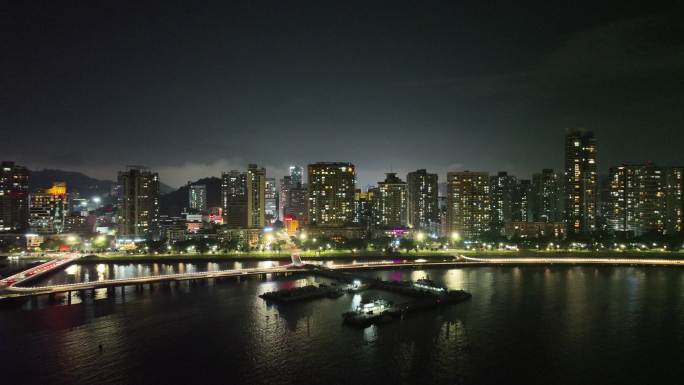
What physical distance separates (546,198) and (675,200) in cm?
2109

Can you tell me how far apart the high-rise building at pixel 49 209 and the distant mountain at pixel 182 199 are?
47193 mm

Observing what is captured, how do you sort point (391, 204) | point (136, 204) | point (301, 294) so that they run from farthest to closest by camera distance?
1. point (391, 204)
2. point (136, 204)
3. point (301, 294)

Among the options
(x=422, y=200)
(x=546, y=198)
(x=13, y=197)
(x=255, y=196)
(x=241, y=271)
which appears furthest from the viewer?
(x=422, y=200)

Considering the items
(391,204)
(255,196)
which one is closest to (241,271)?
(255,196)

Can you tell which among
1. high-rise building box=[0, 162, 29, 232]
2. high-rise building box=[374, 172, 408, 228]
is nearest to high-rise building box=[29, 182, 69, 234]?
high-rise building box=[0, 162, 29, 232]

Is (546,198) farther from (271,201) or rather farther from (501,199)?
(271,201)

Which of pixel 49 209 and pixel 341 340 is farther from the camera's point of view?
pixel 49 209

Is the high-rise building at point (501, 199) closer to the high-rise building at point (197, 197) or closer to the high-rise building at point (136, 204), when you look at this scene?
the high-rise building at point (136, 204)

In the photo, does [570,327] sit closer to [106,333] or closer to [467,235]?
[106,333]

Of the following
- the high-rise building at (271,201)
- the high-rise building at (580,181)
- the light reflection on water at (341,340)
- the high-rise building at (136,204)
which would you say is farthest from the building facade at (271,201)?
the light reflection on water at (341,340)

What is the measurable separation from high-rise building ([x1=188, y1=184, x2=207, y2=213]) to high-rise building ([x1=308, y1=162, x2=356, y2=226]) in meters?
66.1

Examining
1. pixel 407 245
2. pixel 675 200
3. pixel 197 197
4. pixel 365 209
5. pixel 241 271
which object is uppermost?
pixel 197 197

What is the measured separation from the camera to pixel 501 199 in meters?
75.1

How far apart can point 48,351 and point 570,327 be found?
20.5 metres
